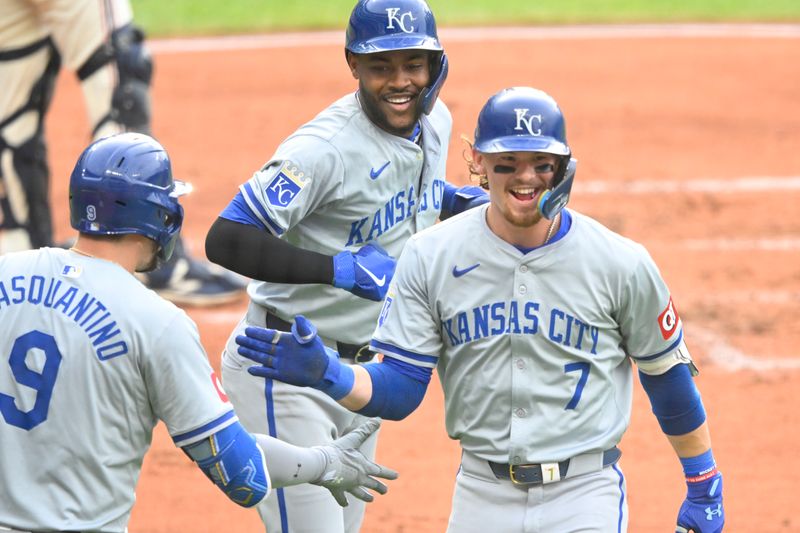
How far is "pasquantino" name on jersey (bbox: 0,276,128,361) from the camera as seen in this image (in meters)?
3.76

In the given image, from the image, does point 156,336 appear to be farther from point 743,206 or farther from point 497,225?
point 743,206

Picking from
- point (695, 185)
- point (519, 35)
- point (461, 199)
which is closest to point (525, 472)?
point (461, 199)

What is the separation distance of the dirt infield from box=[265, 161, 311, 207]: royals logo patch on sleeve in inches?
89.3

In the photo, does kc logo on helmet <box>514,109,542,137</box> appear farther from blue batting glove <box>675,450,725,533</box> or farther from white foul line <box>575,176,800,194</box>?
white foul line <box>575,176,800,194</box>

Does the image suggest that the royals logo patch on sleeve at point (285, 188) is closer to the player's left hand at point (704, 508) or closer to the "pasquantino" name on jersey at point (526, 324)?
the "pasquantino" name on jersey at point (526, 324)

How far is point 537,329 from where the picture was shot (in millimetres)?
4234

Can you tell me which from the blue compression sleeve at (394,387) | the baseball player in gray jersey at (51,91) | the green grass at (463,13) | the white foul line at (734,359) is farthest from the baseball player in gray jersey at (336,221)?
the green grass at (463,13)

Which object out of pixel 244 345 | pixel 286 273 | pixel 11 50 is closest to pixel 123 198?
pixel 244 345

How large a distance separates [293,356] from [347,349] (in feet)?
3.32

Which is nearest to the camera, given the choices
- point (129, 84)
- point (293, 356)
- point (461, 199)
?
point (293, 356)

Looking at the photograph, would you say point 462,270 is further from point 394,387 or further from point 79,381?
point 79,381

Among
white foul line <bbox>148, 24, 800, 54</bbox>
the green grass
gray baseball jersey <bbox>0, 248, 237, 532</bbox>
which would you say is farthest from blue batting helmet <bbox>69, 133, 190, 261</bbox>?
the green grass

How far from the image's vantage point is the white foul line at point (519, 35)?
54.7 feet

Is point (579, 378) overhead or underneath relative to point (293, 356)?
underneath
